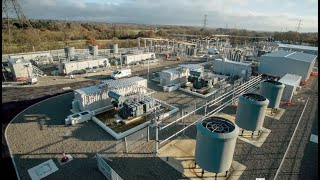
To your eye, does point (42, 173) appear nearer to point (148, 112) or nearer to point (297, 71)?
point (148, 112)

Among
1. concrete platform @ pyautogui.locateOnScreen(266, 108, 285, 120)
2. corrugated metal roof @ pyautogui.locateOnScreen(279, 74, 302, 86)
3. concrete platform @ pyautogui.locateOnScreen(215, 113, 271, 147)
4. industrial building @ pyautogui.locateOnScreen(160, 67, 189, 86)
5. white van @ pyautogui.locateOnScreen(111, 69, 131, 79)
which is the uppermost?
corrugated metal roof @ pyautogui.locateOnScreen(279, 74, 302, 86)

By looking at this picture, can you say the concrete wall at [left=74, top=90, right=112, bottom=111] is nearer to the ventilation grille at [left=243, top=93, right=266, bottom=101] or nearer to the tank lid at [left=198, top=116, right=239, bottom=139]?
the tank lid at [left=198, top=116, right=239, bottom=139]

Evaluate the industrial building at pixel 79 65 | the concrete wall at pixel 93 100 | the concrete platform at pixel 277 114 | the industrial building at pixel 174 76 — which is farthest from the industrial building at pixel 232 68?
the concrete wall at pixel 93 100

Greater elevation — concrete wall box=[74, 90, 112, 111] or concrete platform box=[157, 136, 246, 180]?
concrete wall box=[74, 90, 112, 111]

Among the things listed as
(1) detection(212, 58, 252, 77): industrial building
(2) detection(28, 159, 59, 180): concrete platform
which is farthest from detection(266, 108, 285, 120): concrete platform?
(2) detection(28, 159, 59, 180): concrete platform

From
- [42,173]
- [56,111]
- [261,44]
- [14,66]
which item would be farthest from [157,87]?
[261,44]

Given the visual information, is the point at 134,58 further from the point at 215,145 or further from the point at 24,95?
the point at 215,145

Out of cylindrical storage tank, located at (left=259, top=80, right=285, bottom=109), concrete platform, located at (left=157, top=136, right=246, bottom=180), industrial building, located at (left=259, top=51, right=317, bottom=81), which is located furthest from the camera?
industrial building, located at (left=259, top=51, right=317, bottom=81)

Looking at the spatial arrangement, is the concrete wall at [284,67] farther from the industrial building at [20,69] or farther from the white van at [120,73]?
the industrial building at [20,69]
